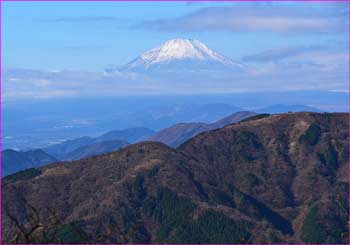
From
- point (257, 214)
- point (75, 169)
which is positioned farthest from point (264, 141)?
point (75, 169)

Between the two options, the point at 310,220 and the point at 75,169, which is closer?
the point at 310,220

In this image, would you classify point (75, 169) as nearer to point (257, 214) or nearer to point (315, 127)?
point (257, 214)

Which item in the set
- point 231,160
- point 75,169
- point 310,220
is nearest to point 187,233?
point 310,220

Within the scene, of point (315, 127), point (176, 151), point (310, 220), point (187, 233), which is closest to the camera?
point (187, 233)

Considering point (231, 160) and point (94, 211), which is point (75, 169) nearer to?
point (94, 211)

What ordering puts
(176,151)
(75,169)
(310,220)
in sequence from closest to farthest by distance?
1. (310,220)
2. (75,169)
3. (176,151)

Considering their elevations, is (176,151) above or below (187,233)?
above

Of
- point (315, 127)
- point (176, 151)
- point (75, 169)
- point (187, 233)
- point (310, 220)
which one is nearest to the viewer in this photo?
point (187, 233)
